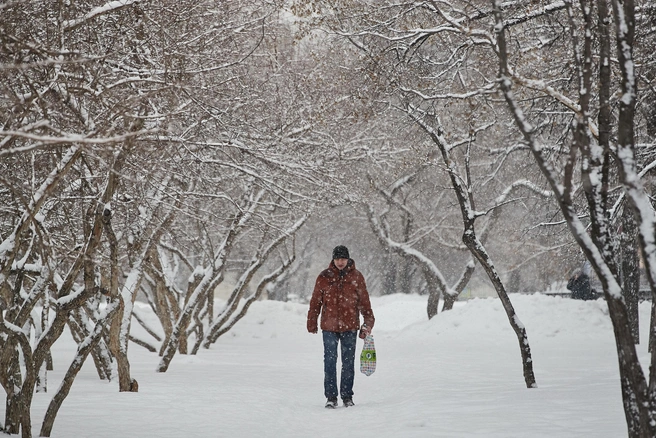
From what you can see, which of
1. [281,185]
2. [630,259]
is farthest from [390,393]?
[630,259]

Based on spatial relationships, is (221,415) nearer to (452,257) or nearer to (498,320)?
(498,320)

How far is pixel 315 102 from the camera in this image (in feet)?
47.2

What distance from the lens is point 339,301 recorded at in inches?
357

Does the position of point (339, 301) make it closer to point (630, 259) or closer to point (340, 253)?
point (340, 253)

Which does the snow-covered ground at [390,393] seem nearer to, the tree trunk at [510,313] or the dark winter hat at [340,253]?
the tree trunk at [510,313]

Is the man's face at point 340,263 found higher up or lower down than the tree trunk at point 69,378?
higher up

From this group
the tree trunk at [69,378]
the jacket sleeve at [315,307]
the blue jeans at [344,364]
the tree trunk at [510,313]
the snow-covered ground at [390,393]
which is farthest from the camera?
the tree trunk at [510,313]

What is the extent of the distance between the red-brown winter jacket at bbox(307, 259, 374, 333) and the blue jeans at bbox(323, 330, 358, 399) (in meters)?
0.12

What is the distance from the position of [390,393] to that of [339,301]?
1887mm

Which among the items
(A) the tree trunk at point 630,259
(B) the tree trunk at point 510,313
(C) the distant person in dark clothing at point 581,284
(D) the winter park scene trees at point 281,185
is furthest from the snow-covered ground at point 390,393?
(C) the distant person in dark clothing at point 581,284

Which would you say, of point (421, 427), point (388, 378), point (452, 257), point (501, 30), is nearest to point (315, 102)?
point (388, 378)

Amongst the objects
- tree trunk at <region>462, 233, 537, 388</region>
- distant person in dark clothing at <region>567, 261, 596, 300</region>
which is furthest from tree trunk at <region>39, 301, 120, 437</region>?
distant person in dark clothing at <region>567, 261, 596, 300</region>

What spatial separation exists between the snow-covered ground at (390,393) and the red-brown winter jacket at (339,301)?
952mm

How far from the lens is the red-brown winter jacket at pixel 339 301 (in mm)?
9023
